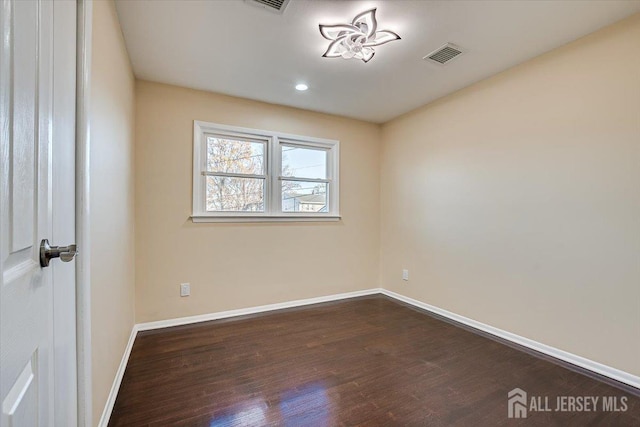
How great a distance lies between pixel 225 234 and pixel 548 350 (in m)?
3.22

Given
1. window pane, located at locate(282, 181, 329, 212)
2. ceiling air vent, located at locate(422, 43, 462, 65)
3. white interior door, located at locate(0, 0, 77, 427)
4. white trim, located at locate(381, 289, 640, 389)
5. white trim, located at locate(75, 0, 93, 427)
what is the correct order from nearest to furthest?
white interior door, located at locate(0, 0, 77, 427) < white trim, located at locate(75, 0, 93, 427) < white trim, located at locate(381, 289, 640, 389) < ceiling air vent, located at locate(422, 43, 462, 65) < window pane, located at locate(282, 181, 329, 212)

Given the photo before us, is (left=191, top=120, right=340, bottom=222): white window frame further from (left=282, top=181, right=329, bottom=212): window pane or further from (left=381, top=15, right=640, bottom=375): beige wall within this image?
(left=381, top=15, right=640, bottom=375): beige wall

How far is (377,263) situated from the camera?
4336 mm

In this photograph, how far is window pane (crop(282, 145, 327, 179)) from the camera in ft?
12.3

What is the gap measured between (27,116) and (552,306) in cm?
328

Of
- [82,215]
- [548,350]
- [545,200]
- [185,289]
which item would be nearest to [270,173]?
[185,289]

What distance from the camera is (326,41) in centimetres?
231

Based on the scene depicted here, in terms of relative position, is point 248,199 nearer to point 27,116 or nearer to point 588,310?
point 27,116

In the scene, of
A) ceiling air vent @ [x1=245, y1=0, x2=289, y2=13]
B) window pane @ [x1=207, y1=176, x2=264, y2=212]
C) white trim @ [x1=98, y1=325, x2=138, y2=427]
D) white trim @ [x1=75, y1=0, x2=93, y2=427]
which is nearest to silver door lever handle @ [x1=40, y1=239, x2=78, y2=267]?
white trim @ [x1=75, y1=0, x2=93, y2=427]

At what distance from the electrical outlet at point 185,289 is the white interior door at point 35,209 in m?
2.08

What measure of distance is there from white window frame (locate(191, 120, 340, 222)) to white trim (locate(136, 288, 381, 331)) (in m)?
1.04

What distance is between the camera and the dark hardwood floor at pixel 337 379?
1.70m

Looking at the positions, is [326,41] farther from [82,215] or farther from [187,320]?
[187,320]

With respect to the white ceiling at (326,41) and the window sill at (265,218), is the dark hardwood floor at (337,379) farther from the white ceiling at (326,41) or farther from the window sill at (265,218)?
the white ceiling at (326,41)
